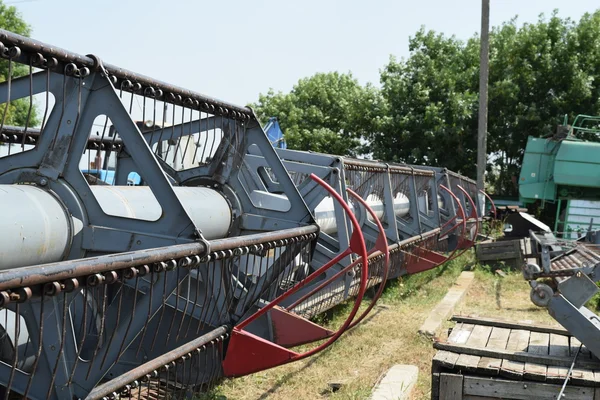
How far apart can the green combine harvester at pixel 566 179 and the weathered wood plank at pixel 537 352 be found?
34.2 ft

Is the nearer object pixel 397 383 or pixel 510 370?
pixel 510 370

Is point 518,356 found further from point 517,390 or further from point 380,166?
point 380,166

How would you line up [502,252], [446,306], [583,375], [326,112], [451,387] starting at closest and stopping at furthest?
[583,375] < [451,387] < [446,306] < [502,252] < [326,112]

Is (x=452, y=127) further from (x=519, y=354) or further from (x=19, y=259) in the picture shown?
(x=19, y=259)

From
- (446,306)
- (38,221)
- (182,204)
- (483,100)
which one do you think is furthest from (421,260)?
(483,100)

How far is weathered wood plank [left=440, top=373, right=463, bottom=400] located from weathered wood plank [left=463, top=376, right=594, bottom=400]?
0.10 feet

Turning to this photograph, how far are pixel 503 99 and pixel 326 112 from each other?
11.3 metres

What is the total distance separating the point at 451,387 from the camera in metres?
4.47

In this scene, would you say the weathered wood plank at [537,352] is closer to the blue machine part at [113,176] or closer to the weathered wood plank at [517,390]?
the weathered wood plank at [517,390]

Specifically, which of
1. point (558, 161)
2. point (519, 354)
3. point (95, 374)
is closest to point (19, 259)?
point (95, 374)

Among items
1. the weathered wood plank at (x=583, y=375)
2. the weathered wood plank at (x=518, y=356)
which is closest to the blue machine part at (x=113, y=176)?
the weathered wood plank at (x=518, y=356)

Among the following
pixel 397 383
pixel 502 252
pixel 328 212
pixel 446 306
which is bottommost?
pixel 502 252

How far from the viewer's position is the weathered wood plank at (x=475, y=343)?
4496 millimetres

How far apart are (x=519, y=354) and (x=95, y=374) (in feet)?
8.22
